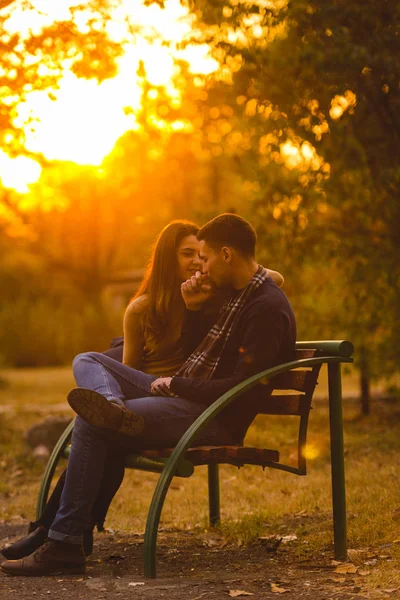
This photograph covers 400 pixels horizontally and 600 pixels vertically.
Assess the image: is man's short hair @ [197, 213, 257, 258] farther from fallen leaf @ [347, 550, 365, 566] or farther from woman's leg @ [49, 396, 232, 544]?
fallen leaf @ [347, 550, 365, 566]

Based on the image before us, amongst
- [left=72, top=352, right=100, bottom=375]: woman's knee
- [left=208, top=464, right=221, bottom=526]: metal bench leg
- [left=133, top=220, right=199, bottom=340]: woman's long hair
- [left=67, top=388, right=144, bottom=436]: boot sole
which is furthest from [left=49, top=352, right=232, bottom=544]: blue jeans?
[left=208, top=464, right=221, bottom=526]: metal bench leg

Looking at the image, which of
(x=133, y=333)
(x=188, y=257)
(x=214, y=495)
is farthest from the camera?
(x=214, y=495)

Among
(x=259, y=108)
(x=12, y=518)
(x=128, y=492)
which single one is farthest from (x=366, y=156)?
(x=12, y=518)

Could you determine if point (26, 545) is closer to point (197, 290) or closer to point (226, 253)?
point (197, 290)

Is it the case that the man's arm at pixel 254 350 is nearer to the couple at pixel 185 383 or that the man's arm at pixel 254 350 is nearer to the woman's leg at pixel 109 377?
the couple at pixel 185 383

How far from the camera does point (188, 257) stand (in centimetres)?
496

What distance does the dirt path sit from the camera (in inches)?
148

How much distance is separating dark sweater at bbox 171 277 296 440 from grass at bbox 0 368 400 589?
2.64ft

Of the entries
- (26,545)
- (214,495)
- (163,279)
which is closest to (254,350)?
(163,279)

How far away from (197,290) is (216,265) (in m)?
0.25

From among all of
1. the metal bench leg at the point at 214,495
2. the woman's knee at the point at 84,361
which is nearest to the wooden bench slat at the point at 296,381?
the woman's knee at the point at 84,361


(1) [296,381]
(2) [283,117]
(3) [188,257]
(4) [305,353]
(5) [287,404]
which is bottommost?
(5) [287,404]

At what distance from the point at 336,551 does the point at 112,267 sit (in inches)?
1682

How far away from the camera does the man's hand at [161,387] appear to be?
4332mm
